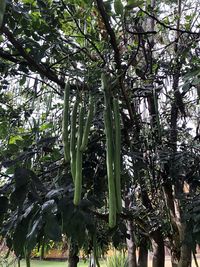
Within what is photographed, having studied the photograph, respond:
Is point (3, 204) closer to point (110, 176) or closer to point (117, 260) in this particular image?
point (110, 176)

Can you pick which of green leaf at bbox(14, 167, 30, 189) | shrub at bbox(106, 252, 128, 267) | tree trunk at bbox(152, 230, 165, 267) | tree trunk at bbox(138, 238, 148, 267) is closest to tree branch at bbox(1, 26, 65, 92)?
green leaf at bbox(14, 167, 30, 189)

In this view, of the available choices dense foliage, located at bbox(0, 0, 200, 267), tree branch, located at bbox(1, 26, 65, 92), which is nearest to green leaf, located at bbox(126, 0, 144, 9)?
dense foliage, located at bbox(0, 0, 200, 267)

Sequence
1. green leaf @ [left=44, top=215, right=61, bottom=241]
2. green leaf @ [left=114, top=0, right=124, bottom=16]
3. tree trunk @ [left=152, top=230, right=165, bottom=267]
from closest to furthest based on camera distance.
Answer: green leaf @ [left=44, top=215, right=61, bottom=241] → green leaf @ [left=114, top=0, right=124, bottom=16] → tree trunk @ [left=152, top=230, right=165, bottom=267]

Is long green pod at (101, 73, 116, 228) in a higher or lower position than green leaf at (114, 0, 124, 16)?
lower

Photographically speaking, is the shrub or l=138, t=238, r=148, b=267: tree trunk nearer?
l=138, t=238, r=148, b=267: tree trunk

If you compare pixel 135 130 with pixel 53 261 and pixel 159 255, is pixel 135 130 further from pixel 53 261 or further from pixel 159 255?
pixel 53 261

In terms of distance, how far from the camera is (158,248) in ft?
6.99

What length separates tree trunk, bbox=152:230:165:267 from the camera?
2.12 m

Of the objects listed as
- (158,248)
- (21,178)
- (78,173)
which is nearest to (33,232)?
(21,178)

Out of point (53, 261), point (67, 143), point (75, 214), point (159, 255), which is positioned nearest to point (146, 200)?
point (159, 255)

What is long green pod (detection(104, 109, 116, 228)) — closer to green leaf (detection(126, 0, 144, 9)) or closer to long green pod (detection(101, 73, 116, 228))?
long green pod (detection(101, 73, 116, 228))

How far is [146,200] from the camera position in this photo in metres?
2.18

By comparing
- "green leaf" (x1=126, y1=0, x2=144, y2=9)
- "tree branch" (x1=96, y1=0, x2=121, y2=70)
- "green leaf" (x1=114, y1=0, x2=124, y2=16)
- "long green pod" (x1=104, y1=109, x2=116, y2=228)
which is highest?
"green leaf" (x1=126, y1=0, x2=144, y2=9)

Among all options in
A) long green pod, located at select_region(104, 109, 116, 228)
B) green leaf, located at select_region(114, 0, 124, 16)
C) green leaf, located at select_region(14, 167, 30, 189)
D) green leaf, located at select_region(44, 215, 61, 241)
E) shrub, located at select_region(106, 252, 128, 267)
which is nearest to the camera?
long green pod, located at select_region(104, 109, 116, 228)
